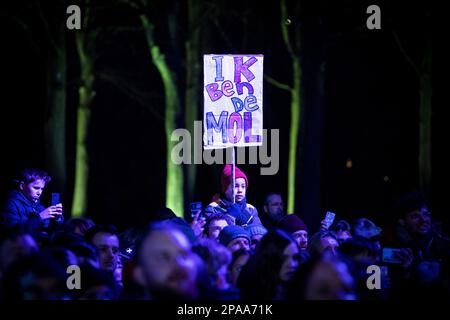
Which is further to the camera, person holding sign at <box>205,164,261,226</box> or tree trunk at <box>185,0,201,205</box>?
tree trunk at <box>185,0,201,205</box>

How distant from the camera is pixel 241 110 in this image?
39.9ft

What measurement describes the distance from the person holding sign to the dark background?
903cm

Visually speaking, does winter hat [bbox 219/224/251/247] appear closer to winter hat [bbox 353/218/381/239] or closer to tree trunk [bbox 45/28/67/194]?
winter hat [bbox 353/218/381/239]

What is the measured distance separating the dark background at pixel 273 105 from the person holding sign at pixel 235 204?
29.6 ft

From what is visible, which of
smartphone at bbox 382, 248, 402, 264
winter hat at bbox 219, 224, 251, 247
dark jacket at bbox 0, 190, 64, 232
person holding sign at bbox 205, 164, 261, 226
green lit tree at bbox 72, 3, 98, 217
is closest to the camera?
smartphone at bbox 382, 248, 402, 264

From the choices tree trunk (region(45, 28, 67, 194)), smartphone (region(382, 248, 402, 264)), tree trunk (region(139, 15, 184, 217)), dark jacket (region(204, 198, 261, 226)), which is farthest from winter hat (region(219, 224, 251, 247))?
tree trunk (region(45, 28, 67, 194))

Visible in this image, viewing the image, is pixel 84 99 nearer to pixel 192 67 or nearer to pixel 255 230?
pixel 192 67

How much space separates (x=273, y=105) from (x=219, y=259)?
76.9ft

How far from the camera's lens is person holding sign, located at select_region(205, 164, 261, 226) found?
39.7 feet
